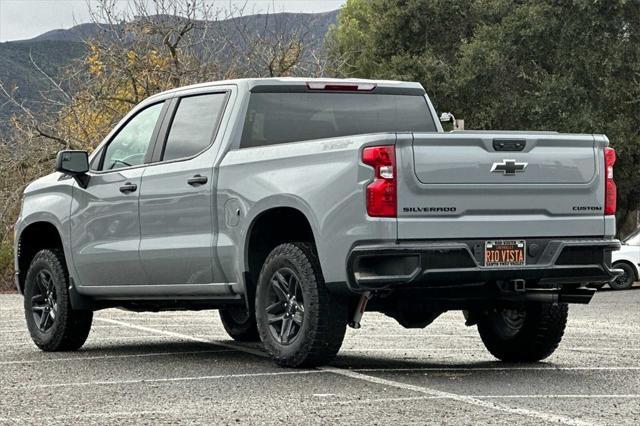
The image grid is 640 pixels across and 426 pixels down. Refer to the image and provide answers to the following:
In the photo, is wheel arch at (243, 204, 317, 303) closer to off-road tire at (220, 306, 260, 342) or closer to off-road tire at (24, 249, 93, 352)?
off-road tire at (24, 249, 93, 352)

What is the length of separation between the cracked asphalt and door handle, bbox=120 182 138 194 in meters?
1.34

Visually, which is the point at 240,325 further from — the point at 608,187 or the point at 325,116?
the point at 608,187

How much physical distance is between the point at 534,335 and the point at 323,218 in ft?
7.38

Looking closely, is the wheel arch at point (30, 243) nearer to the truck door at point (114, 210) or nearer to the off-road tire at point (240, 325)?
the truck door at point (114, 210)

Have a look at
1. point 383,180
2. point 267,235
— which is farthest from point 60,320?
point 383,180

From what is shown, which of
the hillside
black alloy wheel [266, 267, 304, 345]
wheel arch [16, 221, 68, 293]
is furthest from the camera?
the hillside

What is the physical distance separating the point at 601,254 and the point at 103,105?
2191 centimetres

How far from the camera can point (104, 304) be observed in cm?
1209

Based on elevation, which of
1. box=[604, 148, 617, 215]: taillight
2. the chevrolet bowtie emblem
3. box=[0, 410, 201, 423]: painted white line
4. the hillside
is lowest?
box=[0, 410, 201, 423]: painted white line

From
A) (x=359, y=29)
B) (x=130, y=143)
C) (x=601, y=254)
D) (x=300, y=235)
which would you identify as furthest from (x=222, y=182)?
(x=359, y=29)

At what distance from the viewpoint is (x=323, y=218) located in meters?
9.40

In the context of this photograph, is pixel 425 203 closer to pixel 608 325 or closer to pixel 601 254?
pixel 601 254

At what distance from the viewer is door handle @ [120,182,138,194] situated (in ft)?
37.2

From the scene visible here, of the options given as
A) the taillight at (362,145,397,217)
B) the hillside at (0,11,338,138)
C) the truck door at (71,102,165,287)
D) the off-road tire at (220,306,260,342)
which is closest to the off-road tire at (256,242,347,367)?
the taillight at (362,145,397,217)
